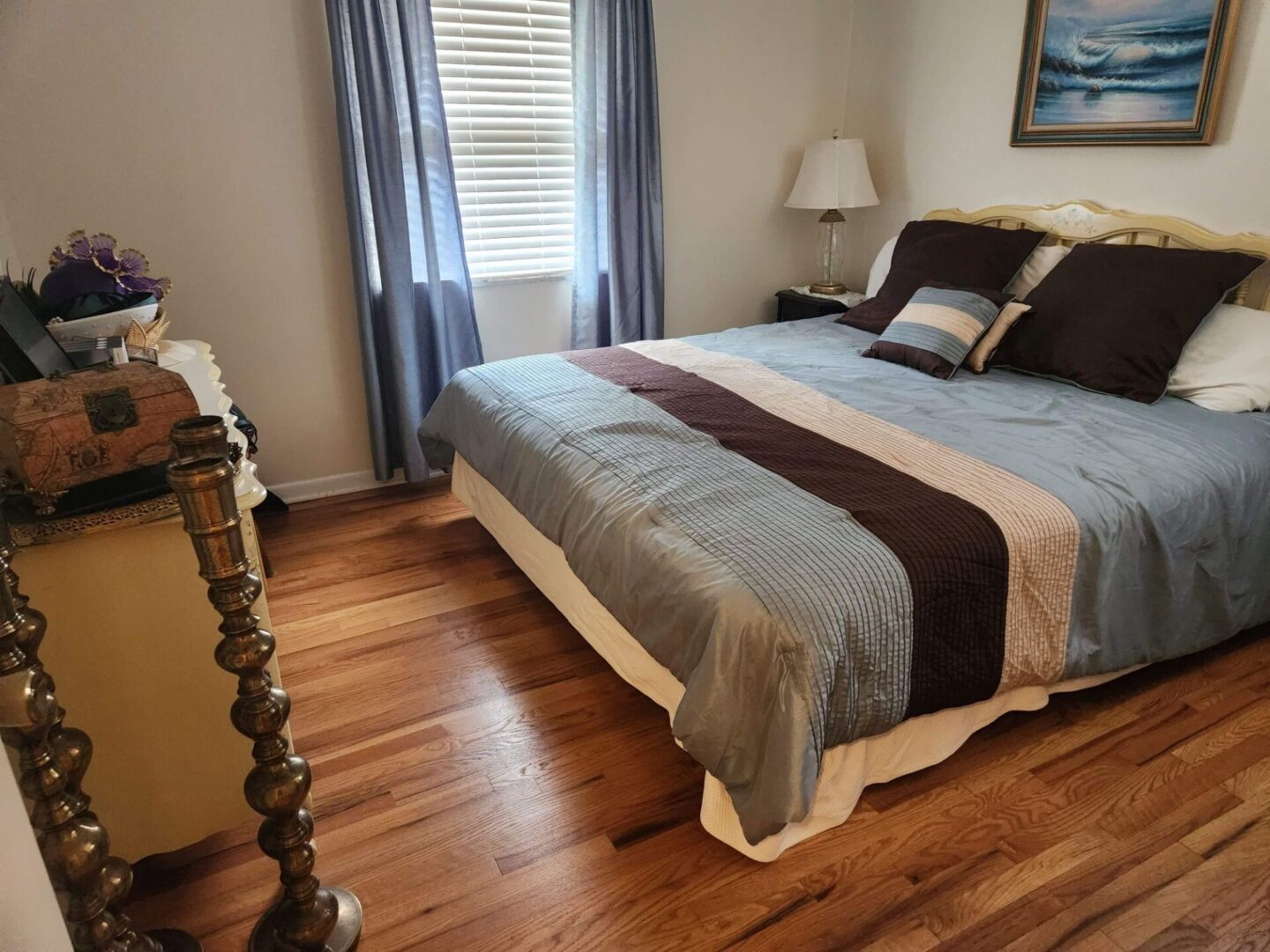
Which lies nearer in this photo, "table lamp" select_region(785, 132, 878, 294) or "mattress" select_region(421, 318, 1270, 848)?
"mattress" select_region(421, 318, 1270, 848)

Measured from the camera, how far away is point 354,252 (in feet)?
10.1

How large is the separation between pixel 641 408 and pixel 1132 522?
1.29m

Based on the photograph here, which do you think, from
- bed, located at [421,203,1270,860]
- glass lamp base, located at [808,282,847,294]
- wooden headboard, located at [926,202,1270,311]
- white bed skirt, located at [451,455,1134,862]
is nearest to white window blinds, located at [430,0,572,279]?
bed, located at [421,203,1270,860]

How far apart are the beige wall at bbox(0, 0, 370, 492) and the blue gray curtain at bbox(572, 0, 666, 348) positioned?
1.01 m

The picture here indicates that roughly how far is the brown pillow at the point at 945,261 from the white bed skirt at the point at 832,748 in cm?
156

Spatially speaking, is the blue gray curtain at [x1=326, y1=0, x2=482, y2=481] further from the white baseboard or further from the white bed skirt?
the white bed skirt

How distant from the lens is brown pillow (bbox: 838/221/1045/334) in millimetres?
2980

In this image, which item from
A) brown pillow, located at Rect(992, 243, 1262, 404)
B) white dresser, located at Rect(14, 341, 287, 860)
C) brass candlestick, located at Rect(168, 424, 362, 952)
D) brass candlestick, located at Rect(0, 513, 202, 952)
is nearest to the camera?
brass candlestick, located at Rect(0, 513, 202, 952)

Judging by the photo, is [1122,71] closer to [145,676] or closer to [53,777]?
[145,676]

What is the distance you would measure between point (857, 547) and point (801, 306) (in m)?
2.59

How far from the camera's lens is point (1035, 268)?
2980 millimetres

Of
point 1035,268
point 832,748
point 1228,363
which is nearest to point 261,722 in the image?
point 832,748

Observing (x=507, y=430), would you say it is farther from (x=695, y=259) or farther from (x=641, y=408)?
(x=695, y=259)

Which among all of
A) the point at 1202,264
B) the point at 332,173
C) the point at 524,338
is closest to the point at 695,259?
the point at 524,338
